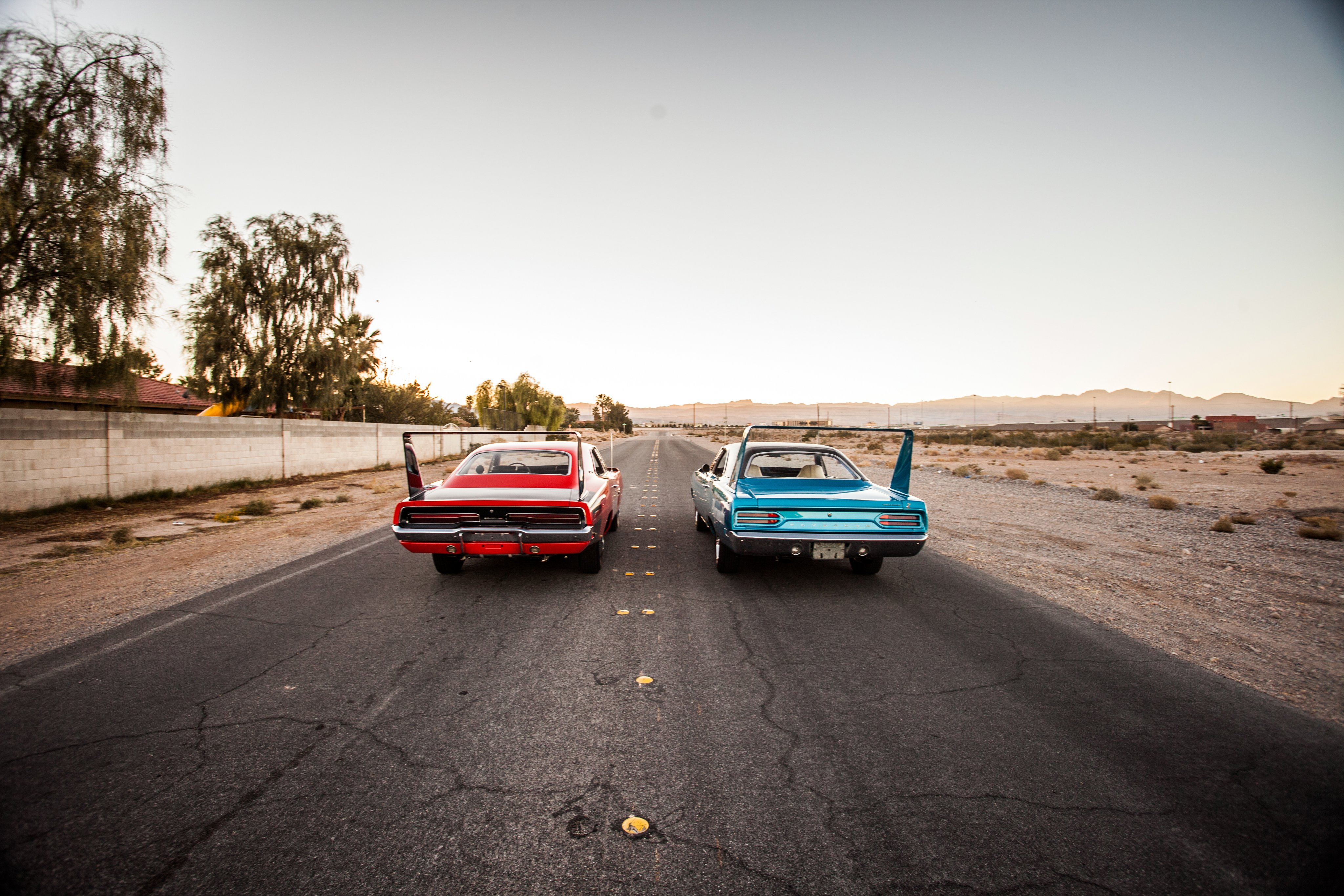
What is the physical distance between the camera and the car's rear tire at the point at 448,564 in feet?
22.6

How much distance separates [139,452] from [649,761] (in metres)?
16.5

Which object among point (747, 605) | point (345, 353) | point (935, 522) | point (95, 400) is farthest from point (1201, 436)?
point (95, 400)

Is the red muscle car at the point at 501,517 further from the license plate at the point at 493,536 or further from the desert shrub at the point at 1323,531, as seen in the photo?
the desert shrub at the point at 1323,531

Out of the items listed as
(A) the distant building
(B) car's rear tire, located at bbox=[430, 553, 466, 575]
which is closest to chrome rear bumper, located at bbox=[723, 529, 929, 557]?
(B) car's rear tire, located at bbox=[430, 553, 466, 575]

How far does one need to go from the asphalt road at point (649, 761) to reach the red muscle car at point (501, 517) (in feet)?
2.55

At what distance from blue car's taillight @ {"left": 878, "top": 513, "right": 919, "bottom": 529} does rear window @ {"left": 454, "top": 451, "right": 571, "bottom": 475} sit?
12.4 feet

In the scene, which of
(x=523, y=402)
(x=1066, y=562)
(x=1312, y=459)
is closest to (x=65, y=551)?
A: (x=1066, y=562)

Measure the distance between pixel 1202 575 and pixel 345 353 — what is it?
28836 mm

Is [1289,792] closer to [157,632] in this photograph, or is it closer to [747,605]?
[747,605]

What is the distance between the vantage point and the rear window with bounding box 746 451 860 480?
7703 millimetres

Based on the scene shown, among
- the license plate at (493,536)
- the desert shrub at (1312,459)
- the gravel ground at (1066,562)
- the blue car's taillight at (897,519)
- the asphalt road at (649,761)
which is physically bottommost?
the gravel ground at (1066,562)

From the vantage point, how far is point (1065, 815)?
2689 mm

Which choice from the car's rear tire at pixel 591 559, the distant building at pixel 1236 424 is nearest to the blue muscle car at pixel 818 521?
the car's rear tire at pixel 591 559

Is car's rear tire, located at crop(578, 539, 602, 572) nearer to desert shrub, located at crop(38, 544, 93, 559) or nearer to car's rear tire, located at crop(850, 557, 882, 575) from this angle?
car's rear tire, located at crop(850, 557, 882, 575)
